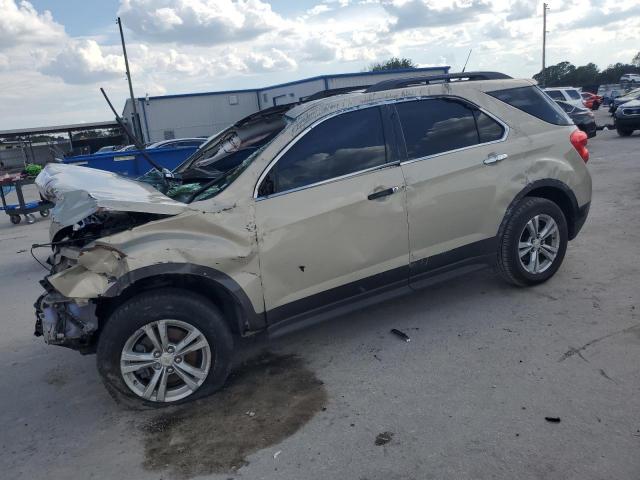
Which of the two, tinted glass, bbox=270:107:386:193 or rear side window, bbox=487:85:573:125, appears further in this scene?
rear side window, bbox=487:85:573:125

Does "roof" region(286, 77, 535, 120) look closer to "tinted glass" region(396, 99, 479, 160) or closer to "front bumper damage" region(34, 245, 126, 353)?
"tinted glass" region(396, 99, 479, 160)

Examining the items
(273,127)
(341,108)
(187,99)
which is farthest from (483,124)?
(187,99)

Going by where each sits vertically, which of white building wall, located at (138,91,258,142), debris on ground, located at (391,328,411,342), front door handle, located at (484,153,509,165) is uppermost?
white building wall, located at (138,91,258,142)

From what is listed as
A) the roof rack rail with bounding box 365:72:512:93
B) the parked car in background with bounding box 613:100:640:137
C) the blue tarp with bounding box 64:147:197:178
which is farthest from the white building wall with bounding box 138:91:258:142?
the roof rack rail with bounding box 365:72:512:93

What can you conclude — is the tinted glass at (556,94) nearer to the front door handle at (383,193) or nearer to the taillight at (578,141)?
the taillight at (578,141)

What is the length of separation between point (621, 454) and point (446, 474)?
90cm

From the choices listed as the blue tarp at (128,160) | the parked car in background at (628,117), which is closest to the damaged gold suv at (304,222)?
the blue tarp at (128,160)

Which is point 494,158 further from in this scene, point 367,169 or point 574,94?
point 574,94

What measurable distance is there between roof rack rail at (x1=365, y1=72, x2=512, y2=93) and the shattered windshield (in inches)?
34.1

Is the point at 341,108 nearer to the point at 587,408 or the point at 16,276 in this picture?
the point at 587,408

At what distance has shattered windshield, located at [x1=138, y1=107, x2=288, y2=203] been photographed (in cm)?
442

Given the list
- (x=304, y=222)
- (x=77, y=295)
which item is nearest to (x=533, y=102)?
(x=304, y=222)

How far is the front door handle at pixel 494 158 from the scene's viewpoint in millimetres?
4488

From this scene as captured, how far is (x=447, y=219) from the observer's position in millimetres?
4340
